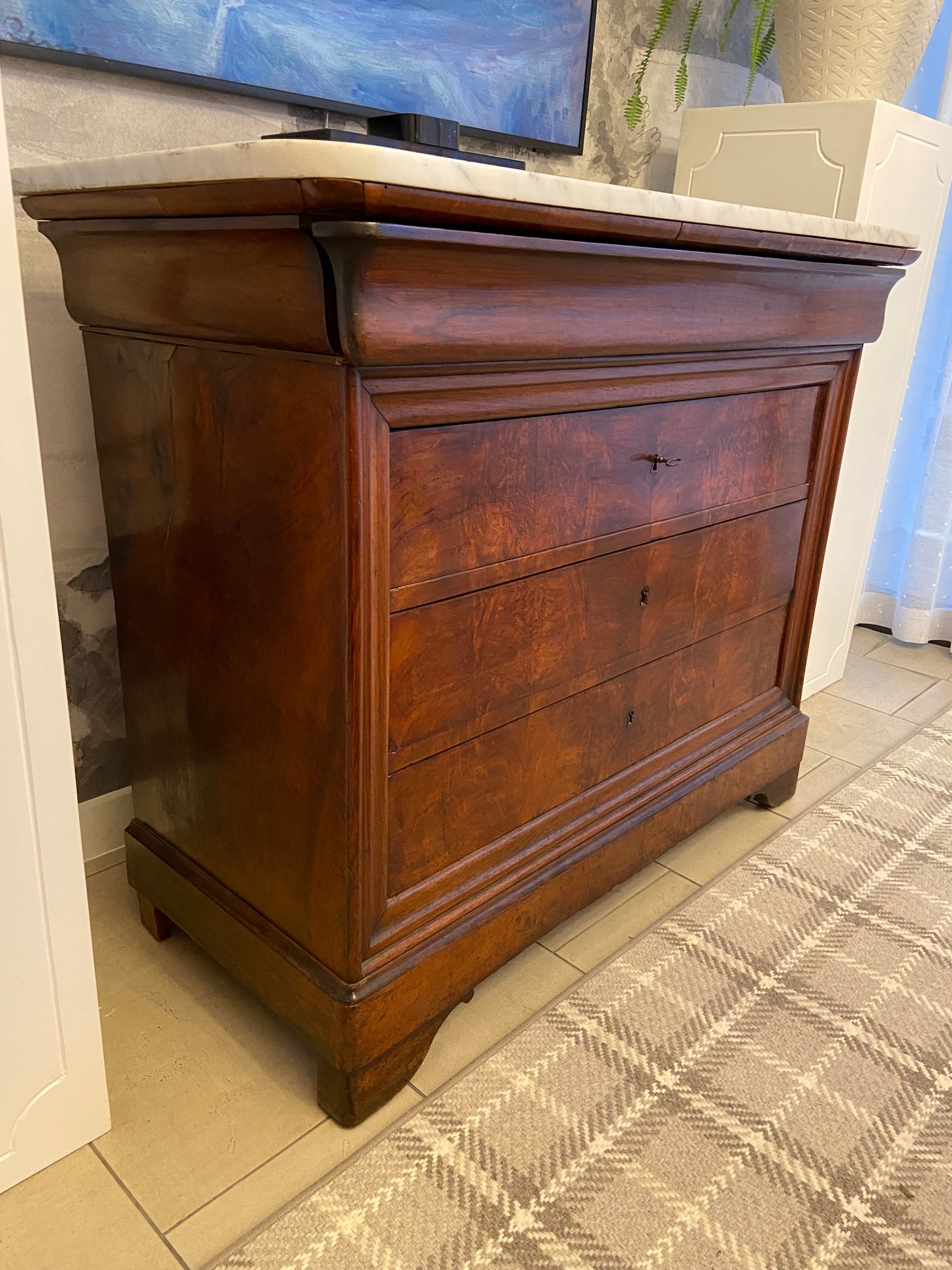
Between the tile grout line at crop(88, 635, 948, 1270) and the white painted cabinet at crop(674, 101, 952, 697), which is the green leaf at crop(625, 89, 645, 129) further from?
the tile grout line at crop(88, 635, 948, 1270)

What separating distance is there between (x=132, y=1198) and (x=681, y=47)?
222 centimetres

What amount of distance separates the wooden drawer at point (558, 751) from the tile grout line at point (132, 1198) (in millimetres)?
409

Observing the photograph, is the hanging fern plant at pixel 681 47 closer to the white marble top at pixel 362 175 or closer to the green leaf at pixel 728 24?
the green leaf at pixel 728 24

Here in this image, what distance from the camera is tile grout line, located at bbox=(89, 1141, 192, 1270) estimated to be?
0.95m

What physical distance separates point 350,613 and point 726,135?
155 cm

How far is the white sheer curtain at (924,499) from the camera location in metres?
2.47

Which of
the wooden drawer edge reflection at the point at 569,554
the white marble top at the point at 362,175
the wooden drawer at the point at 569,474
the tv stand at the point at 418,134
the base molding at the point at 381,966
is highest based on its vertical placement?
the tv stand at the point at 418,134

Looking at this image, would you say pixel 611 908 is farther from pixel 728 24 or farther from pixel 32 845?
pixel 728 24

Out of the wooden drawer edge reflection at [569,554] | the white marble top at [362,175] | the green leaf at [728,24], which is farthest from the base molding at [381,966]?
the green leaf at [728,24]

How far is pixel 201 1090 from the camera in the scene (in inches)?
45.2

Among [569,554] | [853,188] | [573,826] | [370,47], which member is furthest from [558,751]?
[853,188]

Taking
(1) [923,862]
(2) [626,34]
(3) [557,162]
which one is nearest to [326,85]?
(3) [557,162]

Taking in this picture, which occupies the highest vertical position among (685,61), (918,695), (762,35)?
(762,35)

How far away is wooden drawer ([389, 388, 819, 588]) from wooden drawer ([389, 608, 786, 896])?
23 centimetres
